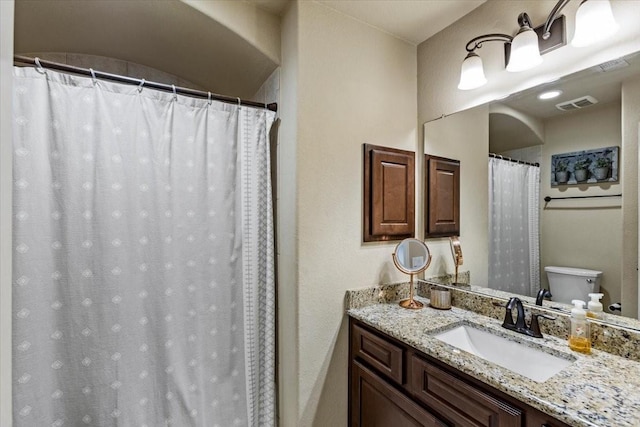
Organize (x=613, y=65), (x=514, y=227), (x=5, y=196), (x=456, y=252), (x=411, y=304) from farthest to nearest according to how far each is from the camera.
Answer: (x=456, y=252)
(x=411, y=304)
(x=514, y=227)
(x=613, y=65)
(x=5, y=196)

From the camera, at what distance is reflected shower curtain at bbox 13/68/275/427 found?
1.21 metres

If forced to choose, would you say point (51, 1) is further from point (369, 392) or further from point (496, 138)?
point (369, 392)

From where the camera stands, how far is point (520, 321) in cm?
127

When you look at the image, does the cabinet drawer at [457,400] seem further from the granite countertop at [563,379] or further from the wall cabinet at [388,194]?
the wall cabinet at [388,194]

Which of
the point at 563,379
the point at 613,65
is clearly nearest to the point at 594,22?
the point at 613,65

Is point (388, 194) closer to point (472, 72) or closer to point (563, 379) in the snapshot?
point (472, 72)

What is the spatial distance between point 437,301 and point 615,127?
1.07 meters

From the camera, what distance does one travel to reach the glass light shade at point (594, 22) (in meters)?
1.08

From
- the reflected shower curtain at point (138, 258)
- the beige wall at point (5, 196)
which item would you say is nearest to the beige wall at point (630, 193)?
the reflected shower curtain at point (138, 258)

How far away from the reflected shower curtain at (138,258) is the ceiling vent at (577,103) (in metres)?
1.42

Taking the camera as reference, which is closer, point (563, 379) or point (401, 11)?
point (563, 379)

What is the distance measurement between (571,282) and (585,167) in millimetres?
495

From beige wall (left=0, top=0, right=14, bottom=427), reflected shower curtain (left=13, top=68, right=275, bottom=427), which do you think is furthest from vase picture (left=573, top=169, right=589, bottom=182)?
beige wall (left=0, top=0, right=14, bottom=427)

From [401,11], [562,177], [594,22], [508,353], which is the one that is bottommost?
[508,353]
